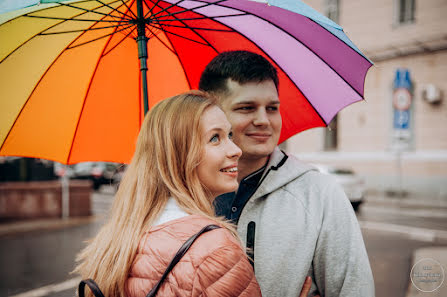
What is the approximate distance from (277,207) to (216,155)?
19.0 inches

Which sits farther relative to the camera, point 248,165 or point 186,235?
point 248,165

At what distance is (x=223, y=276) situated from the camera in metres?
1.13

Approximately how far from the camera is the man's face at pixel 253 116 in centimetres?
192

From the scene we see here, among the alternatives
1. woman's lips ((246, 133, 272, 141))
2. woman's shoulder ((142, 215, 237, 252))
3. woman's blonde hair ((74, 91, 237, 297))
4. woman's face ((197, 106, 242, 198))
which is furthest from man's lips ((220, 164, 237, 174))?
woman's lips ((246, 133, 272, 141))

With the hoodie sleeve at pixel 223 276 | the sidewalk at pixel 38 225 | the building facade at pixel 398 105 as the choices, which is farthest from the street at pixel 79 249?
the hoodie sleeve at pixel 223 276

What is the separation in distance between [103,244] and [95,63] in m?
1.31

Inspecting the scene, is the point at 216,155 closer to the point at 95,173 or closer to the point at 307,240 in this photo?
the point at 307,240

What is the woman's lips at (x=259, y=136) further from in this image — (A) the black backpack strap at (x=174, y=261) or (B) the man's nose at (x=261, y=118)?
(A) the black backpack strap at (x=174, y=261)

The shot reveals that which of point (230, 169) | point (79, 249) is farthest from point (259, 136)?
point (79, 249)

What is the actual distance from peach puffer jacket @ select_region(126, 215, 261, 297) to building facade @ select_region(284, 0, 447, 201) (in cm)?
1457

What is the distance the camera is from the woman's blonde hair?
1.33m

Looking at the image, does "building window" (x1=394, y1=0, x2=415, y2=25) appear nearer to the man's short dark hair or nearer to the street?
the street

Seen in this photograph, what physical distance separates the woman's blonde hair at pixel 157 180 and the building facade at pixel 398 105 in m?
14.3

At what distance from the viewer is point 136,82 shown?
249cm
